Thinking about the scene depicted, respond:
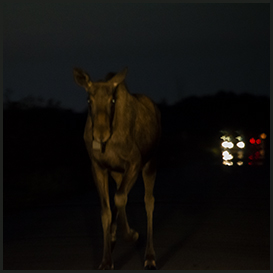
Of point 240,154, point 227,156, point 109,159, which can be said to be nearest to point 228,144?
point 240,154

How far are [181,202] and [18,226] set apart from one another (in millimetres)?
4328

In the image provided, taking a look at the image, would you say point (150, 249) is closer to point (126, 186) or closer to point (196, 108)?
point (126, 186)

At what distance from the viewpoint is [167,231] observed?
39.0 feet

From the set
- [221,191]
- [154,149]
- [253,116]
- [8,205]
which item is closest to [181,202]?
[221,191]

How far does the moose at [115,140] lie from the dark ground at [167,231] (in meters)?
0.55

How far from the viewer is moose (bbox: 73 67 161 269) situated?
831 cm

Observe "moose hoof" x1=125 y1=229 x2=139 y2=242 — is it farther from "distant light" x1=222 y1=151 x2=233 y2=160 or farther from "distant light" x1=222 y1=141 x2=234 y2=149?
"distant light" x1=222 y1=141 x2=234 y2=149

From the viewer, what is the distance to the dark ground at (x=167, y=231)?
948 centimetres

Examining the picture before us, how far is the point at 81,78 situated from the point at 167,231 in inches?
165

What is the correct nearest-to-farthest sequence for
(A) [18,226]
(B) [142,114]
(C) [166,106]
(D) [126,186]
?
(D) [126,186] < (B) [142,114] < (A) [18,226] < (C) [166,106]

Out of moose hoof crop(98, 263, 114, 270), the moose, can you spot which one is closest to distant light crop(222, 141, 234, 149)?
the moose

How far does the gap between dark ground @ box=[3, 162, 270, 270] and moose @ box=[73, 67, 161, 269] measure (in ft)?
1.82

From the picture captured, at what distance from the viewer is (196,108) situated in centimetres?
7812


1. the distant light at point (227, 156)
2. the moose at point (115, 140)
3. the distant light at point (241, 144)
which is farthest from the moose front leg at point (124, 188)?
the distant light at point (241, 144)
